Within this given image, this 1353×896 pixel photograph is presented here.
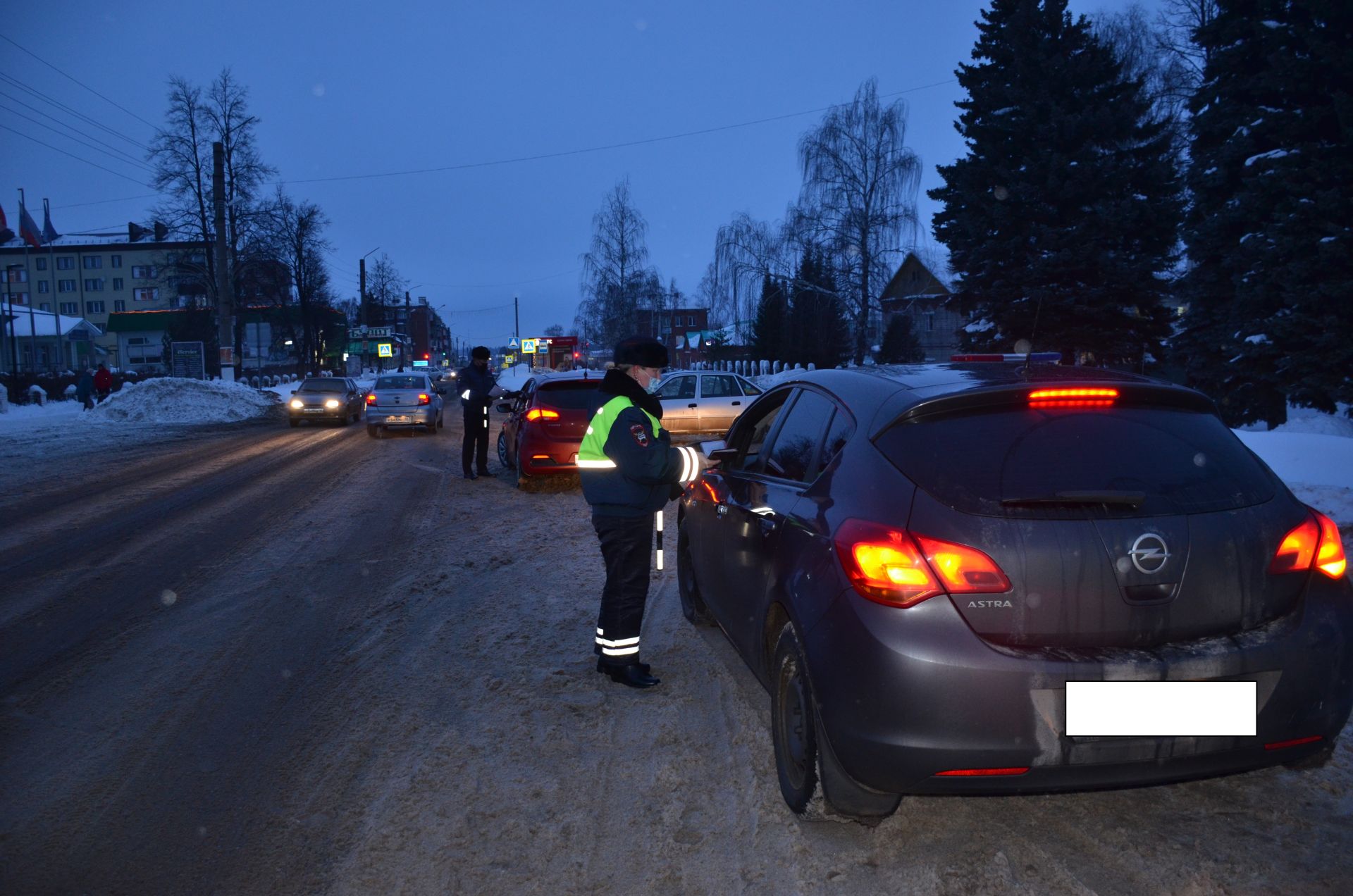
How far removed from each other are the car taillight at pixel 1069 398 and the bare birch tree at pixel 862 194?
3250 centimetres

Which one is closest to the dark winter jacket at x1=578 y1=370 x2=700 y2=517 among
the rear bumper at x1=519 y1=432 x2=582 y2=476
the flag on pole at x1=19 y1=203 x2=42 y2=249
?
the rear bumper at x1=519 y1=432 x2=582 y2=476

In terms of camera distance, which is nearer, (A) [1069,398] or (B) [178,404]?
(A) [1069,398]

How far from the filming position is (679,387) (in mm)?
18938

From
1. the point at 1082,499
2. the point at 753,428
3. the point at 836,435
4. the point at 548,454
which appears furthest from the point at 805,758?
the point at 548,454

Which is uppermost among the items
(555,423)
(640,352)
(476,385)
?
(640,352)

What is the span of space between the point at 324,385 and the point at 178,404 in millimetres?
5941

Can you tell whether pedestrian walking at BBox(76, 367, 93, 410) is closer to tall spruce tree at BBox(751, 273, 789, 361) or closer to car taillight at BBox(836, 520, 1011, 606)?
tall spruce tree at BBox(751, 273, 789, 361)

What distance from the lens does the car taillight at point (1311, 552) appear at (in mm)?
2906

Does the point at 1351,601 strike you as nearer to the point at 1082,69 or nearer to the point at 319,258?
the point at 1082,69

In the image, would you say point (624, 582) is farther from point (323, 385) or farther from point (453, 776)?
point (323, 385)

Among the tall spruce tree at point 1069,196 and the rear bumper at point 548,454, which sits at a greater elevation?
the tall spruce tree at point 1069,196

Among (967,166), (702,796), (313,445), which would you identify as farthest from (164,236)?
(702,796)

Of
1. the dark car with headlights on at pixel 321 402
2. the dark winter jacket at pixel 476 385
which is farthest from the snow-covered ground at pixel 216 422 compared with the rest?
the dark winter jacket at pixel 476 385

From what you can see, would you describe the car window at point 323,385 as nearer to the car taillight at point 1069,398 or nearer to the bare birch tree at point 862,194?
the bare birch tree at point 862,194
